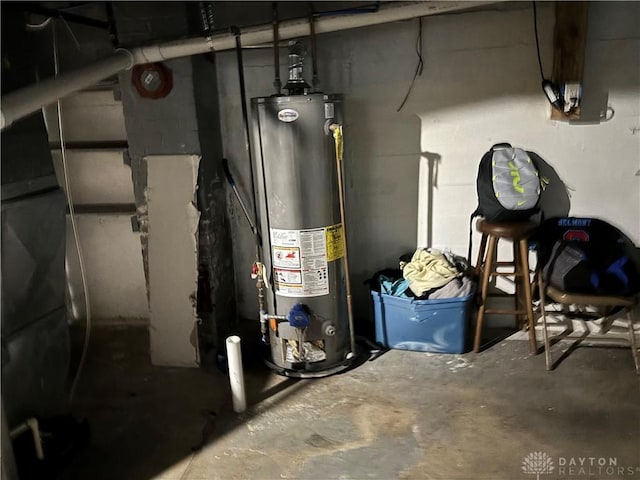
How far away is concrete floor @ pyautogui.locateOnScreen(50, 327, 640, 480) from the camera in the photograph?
85.4 inches

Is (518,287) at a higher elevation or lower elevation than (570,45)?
lower

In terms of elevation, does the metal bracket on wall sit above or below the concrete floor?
above

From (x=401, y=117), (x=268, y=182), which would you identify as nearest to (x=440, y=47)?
(x=401, y=117)

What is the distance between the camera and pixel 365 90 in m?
2.97

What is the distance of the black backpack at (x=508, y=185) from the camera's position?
2697 millimetres

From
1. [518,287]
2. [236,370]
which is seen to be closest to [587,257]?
[518,287]

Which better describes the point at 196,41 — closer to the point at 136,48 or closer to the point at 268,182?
the point at 136,48

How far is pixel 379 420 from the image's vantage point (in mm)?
2441

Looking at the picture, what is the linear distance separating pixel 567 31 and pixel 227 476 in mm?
2441

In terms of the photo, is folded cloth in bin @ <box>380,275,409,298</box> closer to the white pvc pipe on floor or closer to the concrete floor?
the concrete floor

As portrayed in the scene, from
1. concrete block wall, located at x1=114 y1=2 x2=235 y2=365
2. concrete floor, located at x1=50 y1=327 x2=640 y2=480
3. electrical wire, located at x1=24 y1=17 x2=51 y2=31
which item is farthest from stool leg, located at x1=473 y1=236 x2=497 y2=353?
electrical wire, located at x1=24 y1=17 x2=51 y2=31

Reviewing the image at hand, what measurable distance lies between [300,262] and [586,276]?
1.36 metres

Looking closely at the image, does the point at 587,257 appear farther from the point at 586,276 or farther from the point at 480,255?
the point at 480,255

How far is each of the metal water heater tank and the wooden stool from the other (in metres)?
0.71
